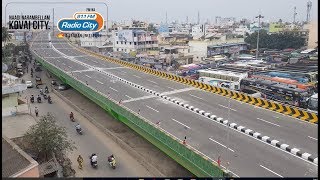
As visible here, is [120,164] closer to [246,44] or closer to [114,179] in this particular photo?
[114,179]

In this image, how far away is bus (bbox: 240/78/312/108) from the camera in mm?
30078

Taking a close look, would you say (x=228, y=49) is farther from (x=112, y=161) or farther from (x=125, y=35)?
(x=112, y=161)

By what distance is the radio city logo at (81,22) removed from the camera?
3631 centimetres

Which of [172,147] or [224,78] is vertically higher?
[224,78]

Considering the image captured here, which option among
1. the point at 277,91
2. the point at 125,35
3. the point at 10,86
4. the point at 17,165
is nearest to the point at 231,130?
the point at 17,165

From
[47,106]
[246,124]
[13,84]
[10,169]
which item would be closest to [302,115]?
[246,124]

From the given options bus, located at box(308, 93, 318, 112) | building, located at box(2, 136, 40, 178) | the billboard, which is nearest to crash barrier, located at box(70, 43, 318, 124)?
bus, located at box(308, 93, 318, 112)

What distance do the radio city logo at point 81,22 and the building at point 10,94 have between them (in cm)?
1109

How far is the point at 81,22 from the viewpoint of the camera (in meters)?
38.0

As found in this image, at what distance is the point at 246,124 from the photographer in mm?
21531

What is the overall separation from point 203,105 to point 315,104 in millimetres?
9641

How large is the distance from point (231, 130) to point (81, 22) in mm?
Answer: 24813

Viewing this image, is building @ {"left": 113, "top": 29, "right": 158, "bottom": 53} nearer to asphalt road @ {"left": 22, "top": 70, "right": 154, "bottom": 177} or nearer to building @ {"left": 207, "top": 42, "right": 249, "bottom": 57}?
building @ {"left": 207, "top": 42, "right": 249, "bottom": 57}

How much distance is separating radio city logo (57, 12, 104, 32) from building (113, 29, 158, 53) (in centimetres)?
3282
